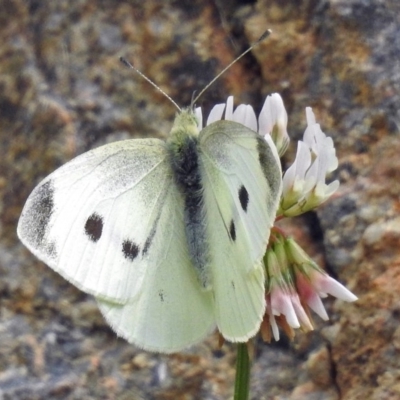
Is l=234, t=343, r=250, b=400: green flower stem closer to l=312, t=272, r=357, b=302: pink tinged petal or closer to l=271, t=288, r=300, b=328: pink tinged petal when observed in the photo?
l=271, t=288, r=300, b=328: pink tinged petal

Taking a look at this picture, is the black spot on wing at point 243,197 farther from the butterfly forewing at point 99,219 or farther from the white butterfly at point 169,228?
the butterfly forewing at point 99,219

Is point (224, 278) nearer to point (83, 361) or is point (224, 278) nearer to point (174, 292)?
point (174, 292)

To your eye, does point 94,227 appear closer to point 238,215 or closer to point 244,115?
point 238,215

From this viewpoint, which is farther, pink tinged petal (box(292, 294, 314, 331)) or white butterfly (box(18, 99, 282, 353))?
pink tinged petal (box(292, 294, 314, 331))

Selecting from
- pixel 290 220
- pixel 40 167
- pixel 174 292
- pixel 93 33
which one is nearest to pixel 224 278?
pixel 174 292

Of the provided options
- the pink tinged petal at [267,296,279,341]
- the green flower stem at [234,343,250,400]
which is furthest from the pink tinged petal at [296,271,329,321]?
the green flower stem at [234,343,250,400]

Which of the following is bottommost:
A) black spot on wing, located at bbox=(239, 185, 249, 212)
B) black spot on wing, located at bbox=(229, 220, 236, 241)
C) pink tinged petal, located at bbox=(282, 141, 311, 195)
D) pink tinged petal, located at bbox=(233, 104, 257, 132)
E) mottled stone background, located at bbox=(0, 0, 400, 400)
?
mottled stone background, located at bbox=(0, 0, 400, 400)

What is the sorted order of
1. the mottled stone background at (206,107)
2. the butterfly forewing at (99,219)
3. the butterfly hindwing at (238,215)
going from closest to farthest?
1. the butterfly hindwing at (238,215)
2. the butterfly forewing at (99,219)
3. the mottled stone background at (206,107)

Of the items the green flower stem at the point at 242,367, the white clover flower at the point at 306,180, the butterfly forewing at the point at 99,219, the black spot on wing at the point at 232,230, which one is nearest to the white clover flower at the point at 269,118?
the white clover flower at the point at 306,180
